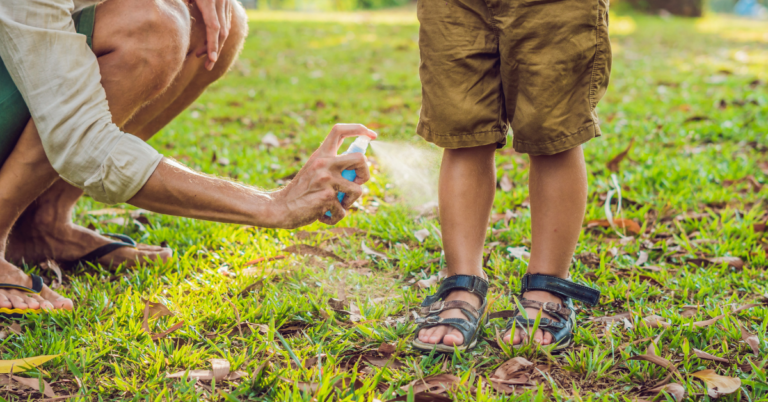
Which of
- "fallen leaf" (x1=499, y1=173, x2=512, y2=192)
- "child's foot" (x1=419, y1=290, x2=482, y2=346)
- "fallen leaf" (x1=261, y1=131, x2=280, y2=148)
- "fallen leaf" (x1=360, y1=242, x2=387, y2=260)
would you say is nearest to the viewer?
"child's foot" (x1=419, y1=290, x2=482, y2=346)

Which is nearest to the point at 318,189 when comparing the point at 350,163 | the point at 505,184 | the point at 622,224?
the point at 350,163

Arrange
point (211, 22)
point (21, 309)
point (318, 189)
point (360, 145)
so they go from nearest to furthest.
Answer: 1. point (318, 189)
2. point (360, 145)
3. point (21, 309)
4. point (211, 22)

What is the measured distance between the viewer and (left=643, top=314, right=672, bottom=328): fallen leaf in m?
1.56

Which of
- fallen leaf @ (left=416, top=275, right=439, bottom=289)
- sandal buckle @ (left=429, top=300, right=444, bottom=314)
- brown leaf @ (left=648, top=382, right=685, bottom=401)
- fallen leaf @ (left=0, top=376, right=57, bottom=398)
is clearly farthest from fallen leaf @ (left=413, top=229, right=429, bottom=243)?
fallen leaf @ (left=0, top=376, right=57, bottom=398)

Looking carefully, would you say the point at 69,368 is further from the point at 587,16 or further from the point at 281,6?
the point at 281,6

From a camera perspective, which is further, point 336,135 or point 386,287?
point 386,287

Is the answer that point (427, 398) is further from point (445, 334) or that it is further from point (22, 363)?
point (22, 363)

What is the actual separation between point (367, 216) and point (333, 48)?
17.4 ft

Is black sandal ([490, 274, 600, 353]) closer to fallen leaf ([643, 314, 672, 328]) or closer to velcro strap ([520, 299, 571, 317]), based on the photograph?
velcro strap ([520, 299, 571, 317])

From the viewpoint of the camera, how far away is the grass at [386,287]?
1.37 meters

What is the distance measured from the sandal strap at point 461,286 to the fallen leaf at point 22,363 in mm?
942

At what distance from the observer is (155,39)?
160 cm

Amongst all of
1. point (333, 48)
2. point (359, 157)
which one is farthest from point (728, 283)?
point (333, 48)

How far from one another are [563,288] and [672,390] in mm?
407
